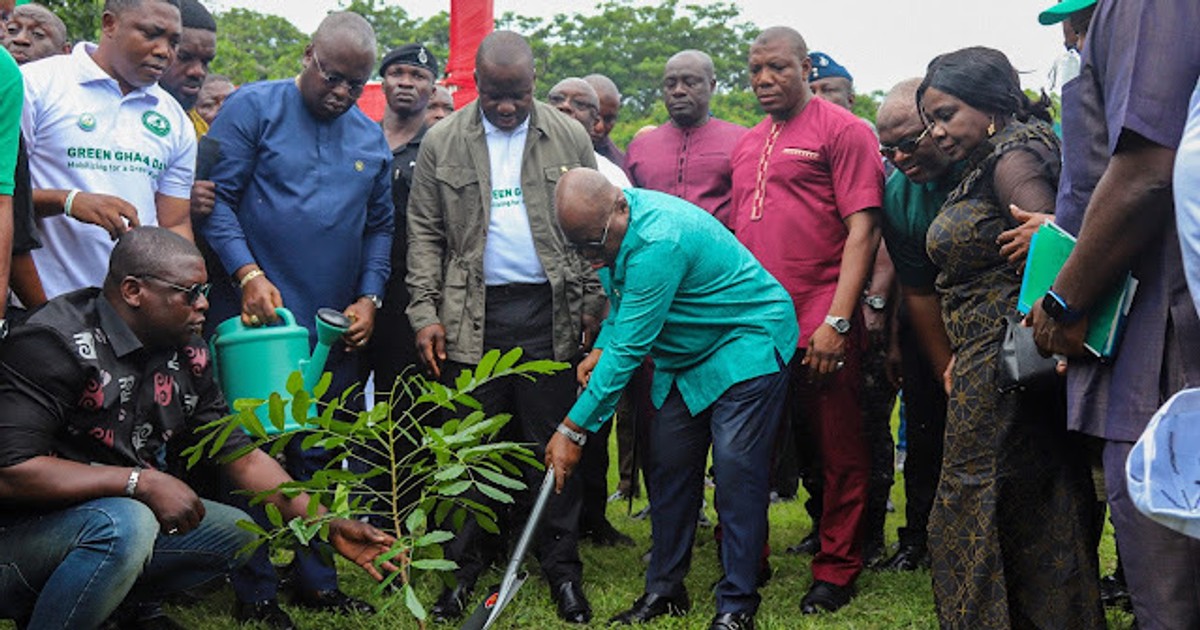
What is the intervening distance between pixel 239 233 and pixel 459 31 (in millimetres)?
9881

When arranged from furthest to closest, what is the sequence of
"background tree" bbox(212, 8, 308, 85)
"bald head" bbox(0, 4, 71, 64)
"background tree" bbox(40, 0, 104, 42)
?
1. "background tree" bbox(212, 8, 308, 85)
2. "background tree" bbox(40, 0, 104, 42)
3. "bald head" bbox(0, 4, 71, 64)

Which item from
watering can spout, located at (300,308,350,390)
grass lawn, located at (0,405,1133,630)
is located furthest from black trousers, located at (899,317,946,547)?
watering can spout, located at (300,308,350,390)

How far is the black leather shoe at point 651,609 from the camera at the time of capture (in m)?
4.64

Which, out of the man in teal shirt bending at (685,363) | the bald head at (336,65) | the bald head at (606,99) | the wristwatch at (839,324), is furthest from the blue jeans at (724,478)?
the bald head at (606,99)

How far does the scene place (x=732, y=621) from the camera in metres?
4.45

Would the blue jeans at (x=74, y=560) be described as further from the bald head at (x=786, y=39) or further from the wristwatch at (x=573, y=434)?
the bald head at (x=786, y=39)

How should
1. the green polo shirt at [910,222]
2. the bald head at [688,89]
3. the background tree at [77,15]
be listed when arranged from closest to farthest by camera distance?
the green polo shirt at [910,222]
the bald head at [688,89]
the background tree at [77,15]

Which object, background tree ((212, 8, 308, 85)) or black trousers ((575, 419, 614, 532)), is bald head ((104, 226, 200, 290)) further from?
background tree ((212, 8, 308, 85))


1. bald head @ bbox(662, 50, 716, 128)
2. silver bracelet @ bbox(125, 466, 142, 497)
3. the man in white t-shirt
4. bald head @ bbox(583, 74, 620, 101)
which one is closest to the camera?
silver bracelet @ bbox(125, 466, 142, 497)

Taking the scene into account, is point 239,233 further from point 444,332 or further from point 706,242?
point 706,242

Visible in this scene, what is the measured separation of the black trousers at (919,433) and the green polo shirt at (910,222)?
0.59 meters

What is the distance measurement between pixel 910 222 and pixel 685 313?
0.92 meters

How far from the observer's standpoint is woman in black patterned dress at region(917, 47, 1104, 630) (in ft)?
12.5

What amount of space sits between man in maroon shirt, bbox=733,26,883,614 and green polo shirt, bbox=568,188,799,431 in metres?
0.30
